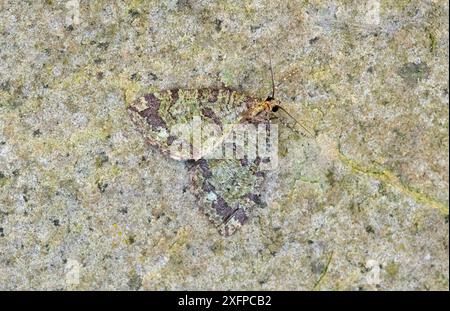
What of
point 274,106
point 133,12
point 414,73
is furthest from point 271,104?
point 133,12

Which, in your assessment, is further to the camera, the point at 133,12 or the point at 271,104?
the point at 133,12

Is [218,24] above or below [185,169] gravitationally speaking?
above

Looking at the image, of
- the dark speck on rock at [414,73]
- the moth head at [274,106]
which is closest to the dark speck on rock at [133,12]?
the moth head at [274,106]

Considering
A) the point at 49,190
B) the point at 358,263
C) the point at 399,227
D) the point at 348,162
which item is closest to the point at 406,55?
the point at 348,162

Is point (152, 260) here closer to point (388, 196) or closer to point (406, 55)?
point (388, 196)

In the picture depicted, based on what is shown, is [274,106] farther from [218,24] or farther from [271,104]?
[218,24]

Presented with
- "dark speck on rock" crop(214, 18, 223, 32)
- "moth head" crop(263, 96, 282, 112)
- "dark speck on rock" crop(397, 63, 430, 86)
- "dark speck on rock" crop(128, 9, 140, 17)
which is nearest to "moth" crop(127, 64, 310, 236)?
"moth head" crop(263, 96, 282, 112)
